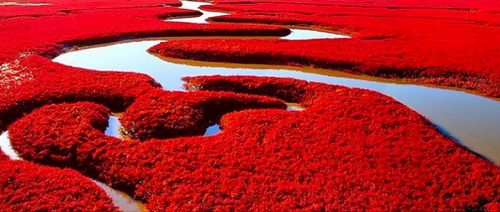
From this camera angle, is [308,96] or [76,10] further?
[76,10]

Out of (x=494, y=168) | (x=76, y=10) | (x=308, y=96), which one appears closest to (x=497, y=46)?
(x=308, y=96)

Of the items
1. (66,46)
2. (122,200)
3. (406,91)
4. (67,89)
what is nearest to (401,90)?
(406,91)

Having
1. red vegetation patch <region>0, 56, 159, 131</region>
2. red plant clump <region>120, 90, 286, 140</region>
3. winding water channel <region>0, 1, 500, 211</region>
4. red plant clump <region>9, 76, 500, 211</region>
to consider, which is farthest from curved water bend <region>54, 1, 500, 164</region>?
red plant clump <region>120, 90, 286, 140</region>

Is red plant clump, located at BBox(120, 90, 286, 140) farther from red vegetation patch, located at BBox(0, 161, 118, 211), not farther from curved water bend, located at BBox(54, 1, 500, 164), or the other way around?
red vegetation patch, located at BBox(0, 161, 118, 211)

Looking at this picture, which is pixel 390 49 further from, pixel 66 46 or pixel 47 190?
pixel 66 46

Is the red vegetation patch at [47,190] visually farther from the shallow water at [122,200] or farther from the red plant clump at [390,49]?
the red plant clump at [390,49]

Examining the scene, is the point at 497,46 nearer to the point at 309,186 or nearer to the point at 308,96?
the point at 308,96

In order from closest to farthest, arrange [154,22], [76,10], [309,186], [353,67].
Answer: [309,186] → [353,67] → [154,22] → [76,10]
